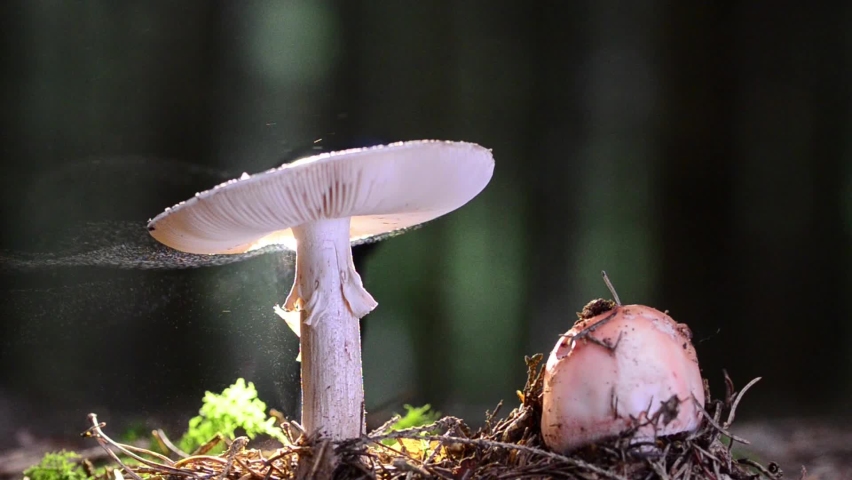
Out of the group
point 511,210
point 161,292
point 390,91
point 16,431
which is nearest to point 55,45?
point 161,292

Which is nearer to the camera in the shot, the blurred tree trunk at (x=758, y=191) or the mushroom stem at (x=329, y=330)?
the mushroom stem at (x=329, y=330)

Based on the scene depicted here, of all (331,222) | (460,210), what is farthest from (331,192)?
(460,210)

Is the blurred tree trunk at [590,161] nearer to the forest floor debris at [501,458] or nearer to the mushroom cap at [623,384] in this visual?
the forest floor debris at [501,458]

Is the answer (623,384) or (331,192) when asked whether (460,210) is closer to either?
(331,192)

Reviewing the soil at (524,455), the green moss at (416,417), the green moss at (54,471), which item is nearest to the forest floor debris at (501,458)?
the soil at (524,455)

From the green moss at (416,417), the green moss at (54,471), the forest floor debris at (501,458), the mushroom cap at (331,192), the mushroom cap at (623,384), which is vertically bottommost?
the green moss at (416,417)

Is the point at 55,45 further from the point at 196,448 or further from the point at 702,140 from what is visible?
the point at 702,140

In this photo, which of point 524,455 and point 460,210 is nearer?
point 524,455
